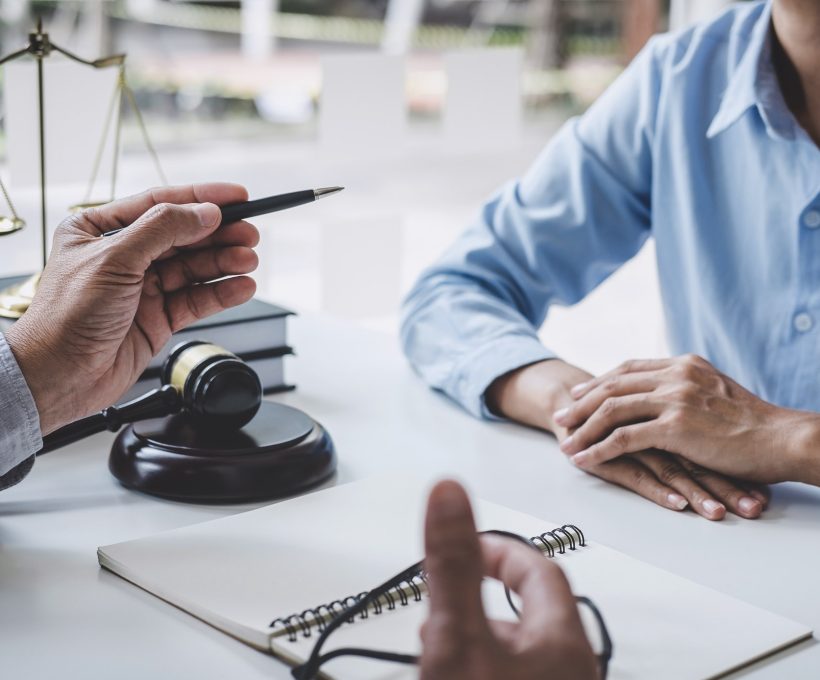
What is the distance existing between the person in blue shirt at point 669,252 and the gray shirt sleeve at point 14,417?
1.50ft

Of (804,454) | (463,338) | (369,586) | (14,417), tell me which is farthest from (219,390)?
(804,454)

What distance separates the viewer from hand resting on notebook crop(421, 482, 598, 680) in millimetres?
474

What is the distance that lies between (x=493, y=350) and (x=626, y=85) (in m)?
0.46

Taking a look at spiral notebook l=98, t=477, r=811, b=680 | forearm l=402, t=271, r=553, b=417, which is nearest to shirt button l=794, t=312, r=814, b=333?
forearm l=402, t=271, r=553, b=417

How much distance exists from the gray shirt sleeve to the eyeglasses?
31 cm

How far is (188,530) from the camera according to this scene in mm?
842

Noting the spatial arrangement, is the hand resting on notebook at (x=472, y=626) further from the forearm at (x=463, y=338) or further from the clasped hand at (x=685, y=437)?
the forearm at (x=463, y=338)

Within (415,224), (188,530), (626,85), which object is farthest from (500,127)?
(188,530)

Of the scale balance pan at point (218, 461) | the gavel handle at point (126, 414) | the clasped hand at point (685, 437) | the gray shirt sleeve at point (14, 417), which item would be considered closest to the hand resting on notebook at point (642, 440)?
the clasped hand at point (685, 437)

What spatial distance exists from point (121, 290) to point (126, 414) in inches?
6.4

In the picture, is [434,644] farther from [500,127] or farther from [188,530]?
[500,127]

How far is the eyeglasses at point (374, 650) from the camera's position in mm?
629

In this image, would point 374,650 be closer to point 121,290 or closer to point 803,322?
point 121,290

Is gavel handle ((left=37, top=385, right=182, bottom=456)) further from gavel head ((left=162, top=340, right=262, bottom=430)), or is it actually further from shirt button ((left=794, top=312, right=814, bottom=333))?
shirt button ((left=794, top=312, right=814, bottom=333))
